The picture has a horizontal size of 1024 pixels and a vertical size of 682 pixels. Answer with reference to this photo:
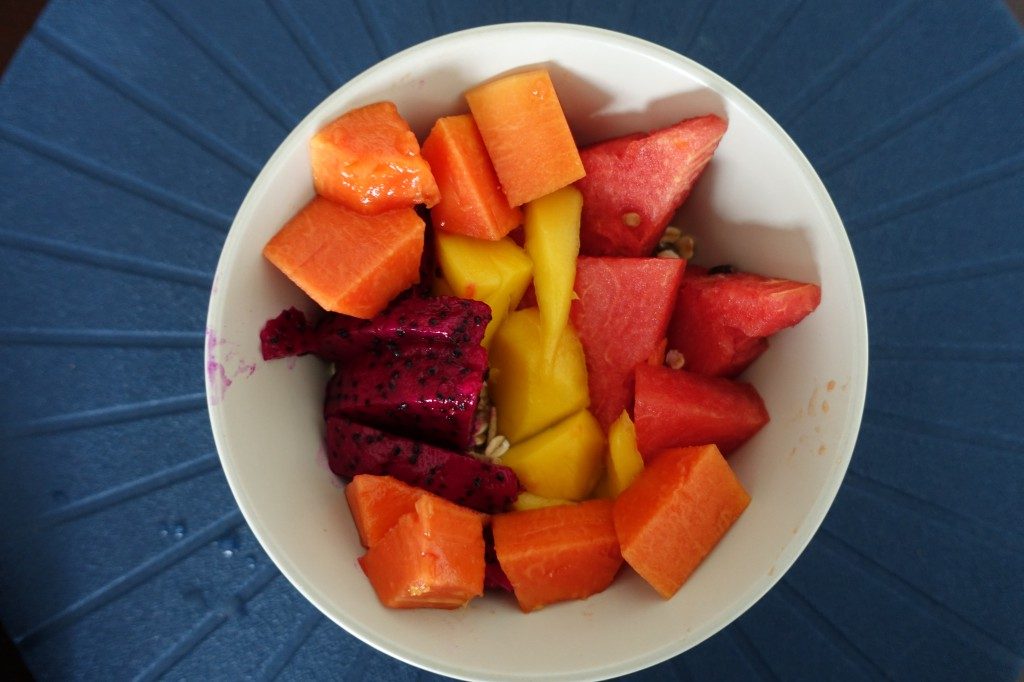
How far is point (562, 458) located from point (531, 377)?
0.11 meters

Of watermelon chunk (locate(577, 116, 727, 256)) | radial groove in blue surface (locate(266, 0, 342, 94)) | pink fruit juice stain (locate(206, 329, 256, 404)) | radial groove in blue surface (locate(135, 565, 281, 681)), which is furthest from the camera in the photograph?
radial groove in blue surface (locate(266, 0, 342, 94))

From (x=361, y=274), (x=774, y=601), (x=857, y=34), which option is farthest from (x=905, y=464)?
(x=361, y=274)

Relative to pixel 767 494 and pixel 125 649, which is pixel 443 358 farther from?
pixel 125 649

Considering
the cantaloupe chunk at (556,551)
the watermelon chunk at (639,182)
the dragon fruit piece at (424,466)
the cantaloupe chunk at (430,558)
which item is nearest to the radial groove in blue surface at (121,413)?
the dragon fruit piece at (424,466)

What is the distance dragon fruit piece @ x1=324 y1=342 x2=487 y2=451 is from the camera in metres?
0.90

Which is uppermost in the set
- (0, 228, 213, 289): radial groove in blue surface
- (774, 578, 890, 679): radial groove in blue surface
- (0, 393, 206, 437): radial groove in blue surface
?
(0, 228, 213, 289): radial groove in blue surface

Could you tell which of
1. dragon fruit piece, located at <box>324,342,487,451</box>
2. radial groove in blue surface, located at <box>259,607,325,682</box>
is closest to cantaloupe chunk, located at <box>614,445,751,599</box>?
dragon fruit piece, located at <box>324,342,487,451</box>

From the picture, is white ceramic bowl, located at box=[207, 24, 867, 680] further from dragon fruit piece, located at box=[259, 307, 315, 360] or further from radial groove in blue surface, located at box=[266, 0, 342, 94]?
radial groove in blue surface, located at box=[266, 0, 342, 94]

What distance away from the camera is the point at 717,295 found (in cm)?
100

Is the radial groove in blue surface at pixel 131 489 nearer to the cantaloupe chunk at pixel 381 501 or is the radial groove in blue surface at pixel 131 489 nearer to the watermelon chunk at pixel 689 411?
the cantaloupe chunk at pixel 381 501

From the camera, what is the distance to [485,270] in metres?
0.95

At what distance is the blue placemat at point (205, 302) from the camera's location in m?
1.08

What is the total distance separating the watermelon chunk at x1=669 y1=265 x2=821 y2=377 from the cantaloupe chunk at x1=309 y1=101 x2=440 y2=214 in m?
0.39

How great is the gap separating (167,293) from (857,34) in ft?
3.79
